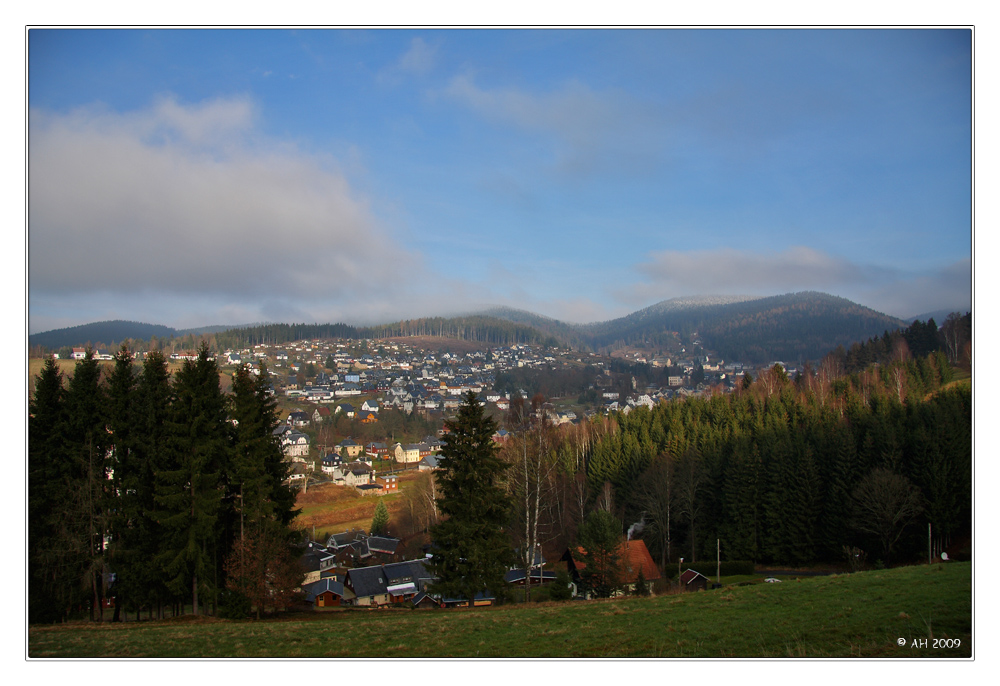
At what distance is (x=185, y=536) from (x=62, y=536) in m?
2.61

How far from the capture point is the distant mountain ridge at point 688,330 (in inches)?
2260

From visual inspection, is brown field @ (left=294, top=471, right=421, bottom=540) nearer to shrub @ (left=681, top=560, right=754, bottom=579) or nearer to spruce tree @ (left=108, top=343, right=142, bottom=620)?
shrub @ (left=681, top=560, right=754, bottom=579)

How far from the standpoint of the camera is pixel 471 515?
12.1 meters

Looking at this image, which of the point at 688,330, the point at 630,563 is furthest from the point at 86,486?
the point at 688,330

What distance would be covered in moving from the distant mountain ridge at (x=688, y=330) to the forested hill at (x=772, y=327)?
0.22 meters

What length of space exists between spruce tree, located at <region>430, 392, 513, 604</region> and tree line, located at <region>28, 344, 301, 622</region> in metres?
3.71

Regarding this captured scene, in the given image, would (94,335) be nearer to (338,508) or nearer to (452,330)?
(338,508)

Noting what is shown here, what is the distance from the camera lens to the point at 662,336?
585 ft

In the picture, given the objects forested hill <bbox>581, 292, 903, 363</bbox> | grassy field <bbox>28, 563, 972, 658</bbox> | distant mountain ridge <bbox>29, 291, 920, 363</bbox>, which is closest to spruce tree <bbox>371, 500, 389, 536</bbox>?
distant mountain ridge <bbox>29, 291, 920, 363</bbox>

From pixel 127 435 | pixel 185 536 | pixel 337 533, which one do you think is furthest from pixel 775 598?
pixel 337 533

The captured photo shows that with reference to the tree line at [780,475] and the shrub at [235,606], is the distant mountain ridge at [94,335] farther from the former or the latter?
the tree line at [780,475]

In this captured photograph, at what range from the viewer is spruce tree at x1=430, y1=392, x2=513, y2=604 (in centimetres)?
1180

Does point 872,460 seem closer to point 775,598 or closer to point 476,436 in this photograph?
point 775,598

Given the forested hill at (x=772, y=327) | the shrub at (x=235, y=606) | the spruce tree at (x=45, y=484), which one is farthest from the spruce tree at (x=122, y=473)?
the forested hill at (x=772, y=327)
